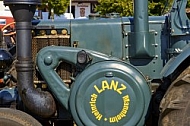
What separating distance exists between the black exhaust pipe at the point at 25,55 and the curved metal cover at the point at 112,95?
0.57 meters

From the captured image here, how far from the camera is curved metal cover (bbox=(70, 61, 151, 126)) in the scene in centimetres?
541

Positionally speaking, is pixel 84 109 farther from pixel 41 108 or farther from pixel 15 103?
pixel 15 103

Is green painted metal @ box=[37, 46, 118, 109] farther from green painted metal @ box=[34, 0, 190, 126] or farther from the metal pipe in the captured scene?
the metal pipe

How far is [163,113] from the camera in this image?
16.2 ft

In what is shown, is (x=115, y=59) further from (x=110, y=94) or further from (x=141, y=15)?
(x=141, y=15)

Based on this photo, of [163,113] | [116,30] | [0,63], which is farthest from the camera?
[0,63]

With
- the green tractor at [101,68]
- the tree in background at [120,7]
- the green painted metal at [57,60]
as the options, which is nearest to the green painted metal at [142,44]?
the green tractor at [101,68]

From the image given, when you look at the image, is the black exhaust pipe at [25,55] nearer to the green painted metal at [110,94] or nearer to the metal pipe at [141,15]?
the green painted metal at [110,94]

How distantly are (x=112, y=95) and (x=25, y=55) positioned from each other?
117 cm

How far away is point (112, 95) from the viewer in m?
5.41

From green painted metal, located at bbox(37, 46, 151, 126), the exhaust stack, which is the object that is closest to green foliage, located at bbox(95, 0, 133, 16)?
the exhaust stack

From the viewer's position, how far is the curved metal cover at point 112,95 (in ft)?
17.7

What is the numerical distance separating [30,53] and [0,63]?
1.61 m

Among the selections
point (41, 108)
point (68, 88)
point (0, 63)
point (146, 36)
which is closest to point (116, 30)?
point (146, 36)
